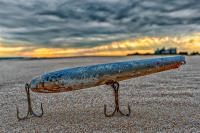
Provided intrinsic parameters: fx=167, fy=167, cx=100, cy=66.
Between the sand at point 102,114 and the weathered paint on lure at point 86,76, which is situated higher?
the weathered paint on lure at point 86,76

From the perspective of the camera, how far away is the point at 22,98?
3371 millimetres

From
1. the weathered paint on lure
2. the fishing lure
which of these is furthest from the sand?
the weathered paint on lure

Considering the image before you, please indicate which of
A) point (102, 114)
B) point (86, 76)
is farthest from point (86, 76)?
point (102, 114)

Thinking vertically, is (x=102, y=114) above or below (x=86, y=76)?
below

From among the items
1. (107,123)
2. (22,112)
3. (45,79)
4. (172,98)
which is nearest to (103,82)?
(107,123)

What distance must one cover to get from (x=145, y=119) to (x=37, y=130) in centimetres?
132

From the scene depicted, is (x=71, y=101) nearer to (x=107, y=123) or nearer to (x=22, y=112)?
(x=22, y=112)

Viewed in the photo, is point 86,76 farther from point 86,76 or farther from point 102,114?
point 102,114

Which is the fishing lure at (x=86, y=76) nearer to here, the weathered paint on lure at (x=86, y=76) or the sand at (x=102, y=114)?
the weathered paint on lure at (x=86, y=76)

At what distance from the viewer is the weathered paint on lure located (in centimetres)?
183

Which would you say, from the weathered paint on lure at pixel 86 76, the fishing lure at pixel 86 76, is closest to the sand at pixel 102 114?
the fishing lure at pixel 86 76

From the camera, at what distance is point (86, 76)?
74.4 inches

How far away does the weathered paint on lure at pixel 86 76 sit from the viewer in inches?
72.0

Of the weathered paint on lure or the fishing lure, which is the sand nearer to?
the fishing lure
